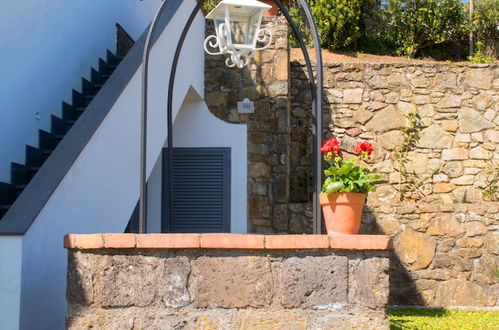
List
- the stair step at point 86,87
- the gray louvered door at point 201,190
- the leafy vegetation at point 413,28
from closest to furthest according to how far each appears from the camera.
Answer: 1. the stair step at point 86,87
2. the gray louvered door at point 201,190
3. the leafy vegetation at point 413,28

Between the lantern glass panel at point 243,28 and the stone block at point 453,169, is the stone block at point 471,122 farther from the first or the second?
the lantern glass panel at point 243,28

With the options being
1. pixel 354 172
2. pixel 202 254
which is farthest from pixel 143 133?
pixel 354 172

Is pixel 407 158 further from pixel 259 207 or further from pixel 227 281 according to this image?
pixel 227 281

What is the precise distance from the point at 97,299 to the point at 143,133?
101 centimetres

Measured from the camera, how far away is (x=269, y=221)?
7.43 metres

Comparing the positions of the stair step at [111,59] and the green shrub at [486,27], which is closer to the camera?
the stair step at [111,59]

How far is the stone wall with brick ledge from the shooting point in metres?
3.44

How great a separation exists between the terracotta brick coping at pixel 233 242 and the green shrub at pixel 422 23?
7.79m

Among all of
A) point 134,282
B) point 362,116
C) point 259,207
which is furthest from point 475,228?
point 134,282

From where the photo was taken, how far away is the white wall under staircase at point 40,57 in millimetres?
5293

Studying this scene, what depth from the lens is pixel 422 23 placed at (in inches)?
413

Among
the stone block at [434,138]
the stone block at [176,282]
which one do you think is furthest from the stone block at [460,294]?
the stone block at [176,282]

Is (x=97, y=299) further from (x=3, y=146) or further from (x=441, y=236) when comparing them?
(x=441, y=236)

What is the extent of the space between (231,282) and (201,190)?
4016 millimetres
